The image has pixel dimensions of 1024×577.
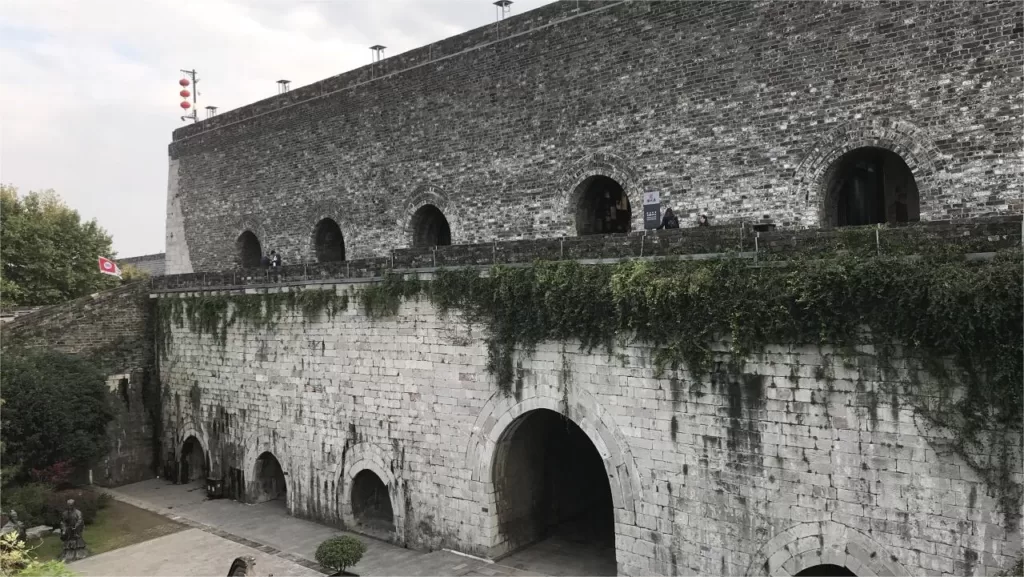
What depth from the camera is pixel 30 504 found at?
14.1 metres

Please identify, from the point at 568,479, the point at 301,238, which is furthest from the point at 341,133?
the point at 568,479

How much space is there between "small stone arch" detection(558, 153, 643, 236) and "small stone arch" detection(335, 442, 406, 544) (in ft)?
18.1

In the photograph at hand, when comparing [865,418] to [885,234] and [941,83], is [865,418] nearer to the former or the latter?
[885,234]

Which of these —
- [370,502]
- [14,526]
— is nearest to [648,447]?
[370,502]

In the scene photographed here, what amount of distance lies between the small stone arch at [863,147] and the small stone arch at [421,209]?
744cm

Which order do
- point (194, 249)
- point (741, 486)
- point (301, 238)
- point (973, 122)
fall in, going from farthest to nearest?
point (194, 249) → point (301, 238) → point (973, 122) → point (741, 486)

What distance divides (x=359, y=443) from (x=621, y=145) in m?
7.46

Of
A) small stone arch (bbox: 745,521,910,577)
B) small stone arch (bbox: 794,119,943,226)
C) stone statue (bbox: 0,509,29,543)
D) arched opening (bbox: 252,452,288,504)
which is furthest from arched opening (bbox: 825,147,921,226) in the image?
stone statue (bbox: 0,509,29,543)

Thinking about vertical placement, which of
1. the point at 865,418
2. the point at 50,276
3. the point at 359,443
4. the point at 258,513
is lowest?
the point at 258,513

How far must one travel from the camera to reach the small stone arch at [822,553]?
770 centimetres

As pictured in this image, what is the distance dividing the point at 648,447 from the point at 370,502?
6.77 m

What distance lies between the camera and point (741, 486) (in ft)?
28.6

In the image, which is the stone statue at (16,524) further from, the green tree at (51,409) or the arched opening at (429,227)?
the arched opening at (429,227)

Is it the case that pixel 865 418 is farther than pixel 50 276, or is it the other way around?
pixel 50 276
